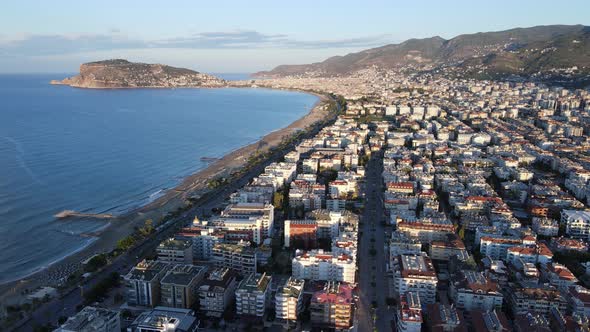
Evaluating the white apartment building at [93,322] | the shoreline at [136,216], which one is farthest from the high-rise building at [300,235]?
the white apartment building at [93,322]

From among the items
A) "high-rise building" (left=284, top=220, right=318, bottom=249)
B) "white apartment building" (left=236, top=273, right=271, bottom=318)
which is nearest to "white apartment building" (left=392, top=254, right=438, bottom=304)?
"white apartment building" (left=236, top=273, right=271, bottom=318)

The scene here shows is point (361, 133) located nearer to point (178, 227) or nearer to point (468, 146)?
point (468, 146)

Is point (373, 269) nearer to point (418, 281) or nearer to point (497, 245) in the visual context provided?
point (418, 281)

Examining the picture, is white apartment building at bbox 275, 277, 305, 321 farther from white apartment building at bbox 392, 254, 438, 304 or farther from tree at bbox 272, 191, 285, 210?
tree at bbox 272, 191, 285, 210

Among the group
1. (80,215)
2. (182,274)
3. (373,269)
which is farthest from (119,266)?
(373,269)

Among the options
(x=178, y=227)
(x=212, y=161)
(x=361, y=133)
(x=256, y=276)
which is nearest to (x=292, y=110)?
(x=361, y=133)

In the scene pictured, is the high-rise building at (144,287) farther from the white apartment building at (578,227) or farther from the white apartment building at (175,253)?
the white apartment building at (578,227)
